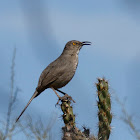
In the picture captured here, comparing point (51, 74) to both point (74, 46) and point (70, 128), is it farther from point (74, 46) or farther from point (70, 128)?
point (70, 128)

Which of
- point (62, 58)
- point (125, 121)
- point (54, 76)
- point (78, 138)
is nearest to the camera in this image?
point (125, 121)

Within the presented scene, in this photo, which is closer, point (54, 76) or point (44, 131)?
point (44, 131)

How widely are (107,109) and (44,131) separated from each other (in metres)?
1.13

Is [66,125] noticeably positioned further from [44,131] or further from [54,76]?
[54,76]

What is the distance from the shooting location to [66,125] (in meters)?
4.49

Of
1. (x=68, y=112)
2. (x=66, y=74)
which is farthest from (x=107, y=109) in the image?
(x=66, y=74)

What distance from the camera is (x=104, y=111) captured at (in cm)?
441

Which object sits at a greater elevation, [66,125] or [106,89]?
[106,89]

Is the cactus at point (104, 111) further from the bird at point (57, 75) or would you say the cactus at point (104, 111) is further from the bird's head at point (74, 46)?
the bird's head at point (74, 46)

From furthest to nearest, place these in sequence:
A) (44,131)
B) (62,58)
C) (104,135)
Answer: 1. (62,58)
2. (104,135)
3. (44,131)

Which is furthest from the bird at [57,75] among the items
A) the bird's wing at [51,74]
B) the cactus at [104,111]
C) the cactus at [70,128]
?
the cactus at [104,111]

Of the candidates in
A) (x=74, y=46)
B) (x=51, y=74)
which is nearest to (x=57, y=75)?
(x=51, y=74)

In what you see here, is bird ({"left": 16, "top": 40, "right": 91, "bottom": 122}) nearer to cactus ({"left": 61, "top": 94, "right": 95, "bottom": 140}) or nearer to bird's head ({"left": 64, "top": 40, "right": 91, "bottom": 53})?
bird's head ({"left": 64, "top": 40, "right": 91, "bottom": 53})

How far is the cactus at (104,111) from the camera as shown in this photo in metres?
4.38
